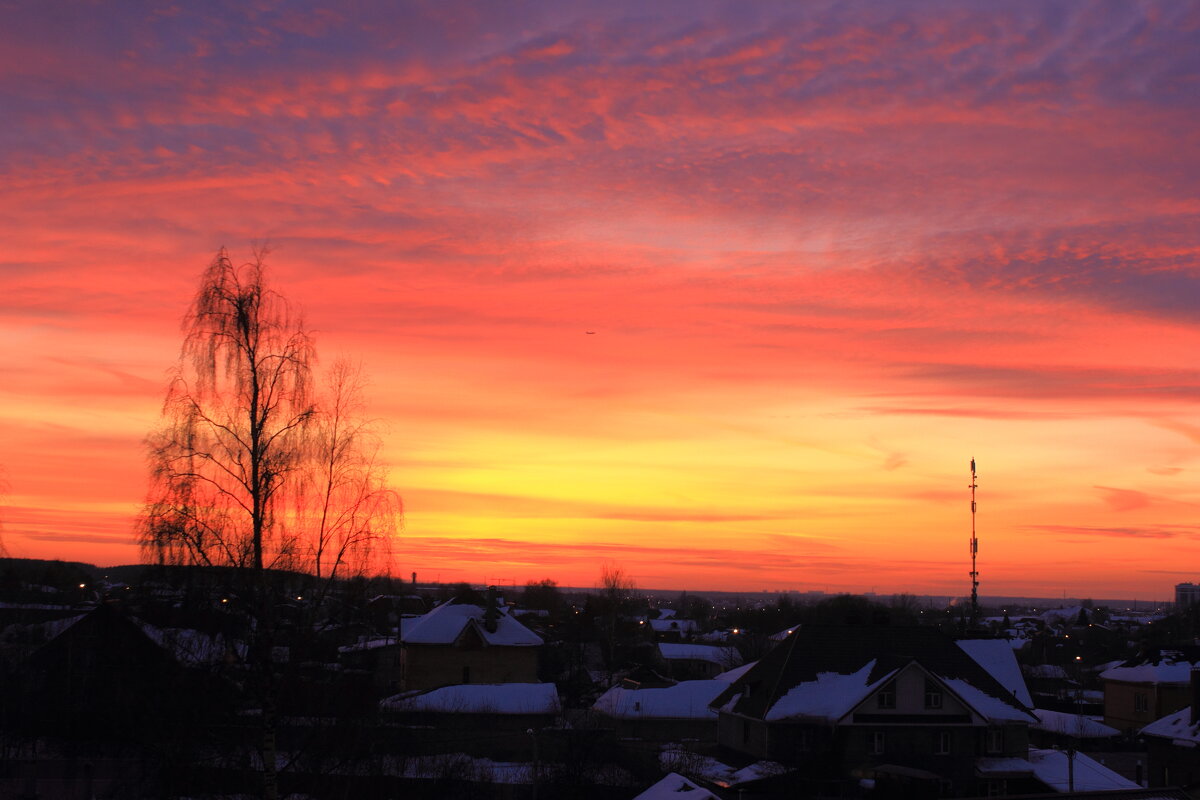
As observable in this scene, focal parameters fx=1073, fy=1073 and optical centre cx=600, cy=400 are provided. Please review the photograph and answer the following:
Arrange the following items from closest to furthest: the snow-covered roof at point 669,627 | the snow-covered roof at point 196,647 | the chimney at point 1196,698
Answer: the snow-covered roof at point 196,647 → the chimney at point 1196,698 → the snow-covered roof at point 669,627

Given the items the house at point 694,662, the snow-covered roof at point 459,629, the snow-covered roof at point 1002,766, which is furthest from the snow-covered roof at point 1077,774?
the house at point 694,662

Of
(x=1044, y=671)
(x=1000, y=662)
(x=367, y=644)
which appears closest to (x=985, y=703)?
(x=1000, y=662)

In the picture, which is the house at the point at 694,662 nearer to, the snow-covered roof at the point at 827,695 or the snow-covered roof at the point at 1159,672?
the snow-covered roof at the point at 1159,672

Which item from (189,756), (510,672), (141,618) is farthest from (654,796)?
(510,672)

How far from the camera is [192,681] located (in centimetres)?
2175

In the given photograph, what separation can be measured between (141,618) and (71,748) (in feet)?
46.1

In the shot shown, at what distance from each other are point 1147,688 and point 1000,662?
2294 centimetres

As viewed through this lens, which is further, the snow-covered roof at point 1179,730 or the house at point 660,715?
the house at point 660,715

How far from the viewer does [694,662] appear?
9756cm

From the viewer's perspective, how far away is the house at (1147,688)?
65.4 metres

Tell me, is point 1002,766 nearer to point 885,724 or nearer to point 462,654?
point 885,724

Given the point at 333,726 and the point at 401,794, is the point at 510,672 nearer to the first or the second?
the point at 401,794

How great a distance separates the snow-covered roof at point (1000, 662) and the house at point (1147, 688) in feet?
64.5

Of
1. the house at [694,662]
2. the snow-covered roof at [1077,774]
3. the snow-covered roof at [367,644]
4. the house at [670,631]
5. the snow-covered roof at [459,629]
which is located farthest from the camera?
the house at [670,631]
